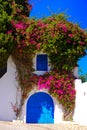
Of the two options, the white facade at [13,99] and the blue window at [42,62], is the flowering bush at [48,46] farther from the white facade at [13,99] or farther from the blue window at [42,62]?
the blue window at [42,62]

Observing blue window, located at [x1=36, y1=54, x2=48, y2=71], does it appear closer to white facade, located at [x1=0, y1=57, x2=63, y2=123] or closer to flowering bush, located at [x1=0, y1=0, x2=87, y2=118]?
flowering bush, located at [x1=0, y1=0, x2=87, y2=118]

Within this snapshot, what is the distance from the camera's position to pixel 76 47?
2314 cm

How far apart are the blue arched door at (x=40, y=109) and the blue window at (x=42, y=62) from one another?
162 cm

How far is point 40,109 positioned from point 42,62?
119 inches

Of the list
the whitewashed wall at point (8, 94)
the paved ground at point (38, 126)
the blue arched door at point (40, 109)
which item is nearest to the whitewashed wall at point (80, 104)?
the paved ground at point (38, 126)

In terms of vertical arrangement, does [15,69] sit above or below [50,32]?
below

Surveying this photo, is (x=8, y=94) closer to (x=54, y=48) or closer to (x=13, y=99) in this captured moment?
(x=13, y=99)

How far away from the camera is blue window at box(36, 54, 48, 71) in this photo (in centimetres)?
2377

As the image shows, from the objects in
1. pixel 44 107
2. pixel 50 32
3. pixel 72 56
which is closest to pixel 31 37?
pixel 50 32

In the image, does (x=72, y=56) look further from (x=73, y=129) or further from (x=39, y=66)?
(x=73, y=129)

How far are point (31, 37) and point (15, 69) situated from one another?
2316 mm

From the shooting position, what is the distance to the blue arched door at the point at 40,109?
23.1m

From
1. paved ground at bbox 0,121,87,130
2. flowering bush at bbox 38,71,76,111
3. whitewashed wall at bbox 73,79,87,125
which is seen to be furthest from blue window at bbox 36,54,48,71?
paved ground at bbox 0,121,87,130

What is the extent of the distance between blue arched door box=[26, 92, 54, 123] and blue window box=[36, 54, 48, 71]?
1.62m
